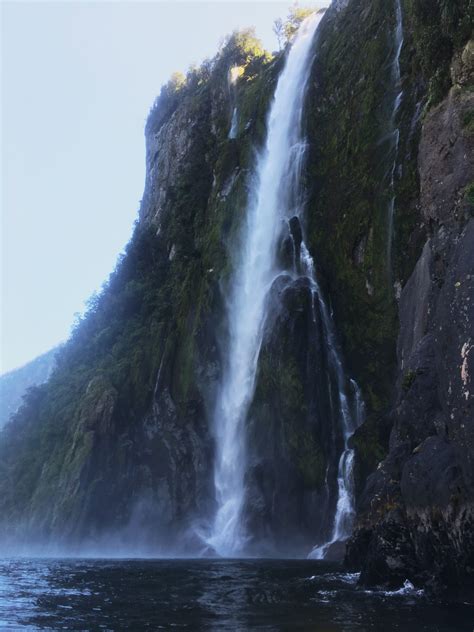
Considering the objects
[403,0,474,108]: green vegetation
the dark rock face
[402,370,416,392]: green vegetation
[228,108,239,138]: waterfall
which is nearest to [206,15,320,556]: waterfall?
[228,108,239,138]: waterfall

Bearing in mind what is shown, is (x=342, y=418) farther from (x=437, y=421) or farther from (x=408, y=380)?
(x=437, y=421)

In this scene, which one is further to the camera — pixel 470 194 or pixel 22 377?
pixel 22 377

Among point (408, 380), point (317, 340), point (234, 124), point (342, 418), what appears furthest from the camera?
point (234, 124)

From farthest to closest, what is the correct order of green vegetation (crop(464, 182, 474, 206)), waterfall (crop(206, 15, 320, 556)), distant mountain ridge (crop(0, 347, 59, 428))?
1. distant mountain ridge (crop(0, 347, 59, 428))
2. waterfall (crop(206, 15, 320, 556))
3. green vegetation (crop(464, 182, 474, 206))

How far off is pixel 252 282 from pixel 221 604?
23361 mm

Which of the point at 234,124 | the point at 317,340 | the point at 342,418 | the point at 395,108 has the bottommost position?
the point at 342,418

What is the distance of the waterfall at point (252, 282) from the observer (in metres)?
29.8

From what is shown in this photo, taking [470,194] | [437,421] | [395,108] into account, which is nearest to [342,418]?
[437,421]

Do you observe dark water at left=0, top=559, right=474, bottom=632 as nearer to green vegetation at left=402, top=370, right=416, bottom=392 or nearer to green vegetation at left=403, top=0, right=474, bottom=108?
green vegetation at left=402, top=370, right=416, bottom=392

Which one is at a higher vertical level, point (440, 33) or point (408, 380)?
point (440, 33)

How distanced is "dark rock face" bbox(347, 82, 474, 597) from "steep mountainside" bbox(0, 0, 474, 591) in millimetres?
54

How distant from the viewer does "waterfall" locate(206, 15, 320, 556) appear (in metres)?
29.8

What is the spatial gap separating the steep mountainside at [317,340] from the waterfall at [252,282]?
796mm

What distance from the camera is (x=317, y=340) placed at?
90.9 ft
